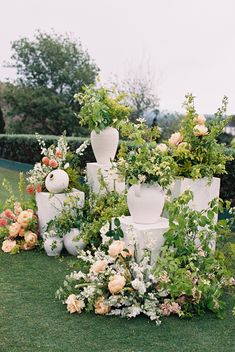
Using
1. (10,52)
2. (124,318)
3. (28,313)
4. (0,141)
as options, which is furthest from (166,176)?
(10,52)

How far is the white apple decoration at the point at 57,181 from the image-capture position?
539 centimetres

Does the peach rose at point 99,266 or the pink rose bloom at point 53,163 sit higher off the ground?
the pink rose bloom at point 53,163

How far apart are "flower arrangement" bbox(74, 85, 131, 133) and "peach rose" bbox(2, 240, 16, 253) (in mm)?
1393

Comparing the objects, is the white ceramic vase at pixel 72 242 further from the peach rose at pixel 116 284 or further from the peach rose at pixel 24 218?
the peach rose at pixel 116 284

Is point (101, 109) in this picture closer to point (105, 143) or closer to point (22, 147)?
point (105, 143)

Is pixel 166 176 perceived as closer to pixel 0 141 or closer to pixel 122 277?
pixel 122 277

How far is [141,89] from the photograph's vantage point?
2306 centimetres

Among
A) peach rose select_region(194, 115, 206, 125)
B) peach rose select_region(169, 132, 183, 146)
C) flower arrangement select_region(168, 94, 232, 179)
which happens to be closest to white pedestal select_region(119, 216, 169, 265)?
flower arrangement select_region(168, 94, 232, 179)

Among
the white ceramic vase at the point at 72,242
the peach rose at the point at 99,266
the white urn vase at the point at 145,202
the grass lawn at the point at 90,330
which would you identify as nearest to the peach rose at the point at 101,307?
the grass lawn at the point at 90,330

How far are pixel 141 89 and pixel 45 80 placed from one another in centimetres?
405

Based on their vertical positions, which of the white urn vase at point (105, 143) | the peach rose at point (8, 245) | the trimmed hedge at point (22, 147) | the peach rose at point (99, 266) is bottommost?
the trimmed hedge at point (22, 147)

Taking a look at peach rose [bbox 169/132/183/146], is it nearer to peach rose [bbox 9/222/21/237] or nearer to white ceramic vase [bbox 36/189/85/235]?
white ceramic vase [bbox 36/189/85/235]

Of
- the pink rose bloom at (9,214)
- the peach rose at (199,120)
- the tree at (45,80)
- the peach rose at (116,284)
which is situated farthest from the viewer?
the tree at (45,80)

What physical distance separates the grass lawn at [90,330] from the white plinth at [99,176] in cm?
158
